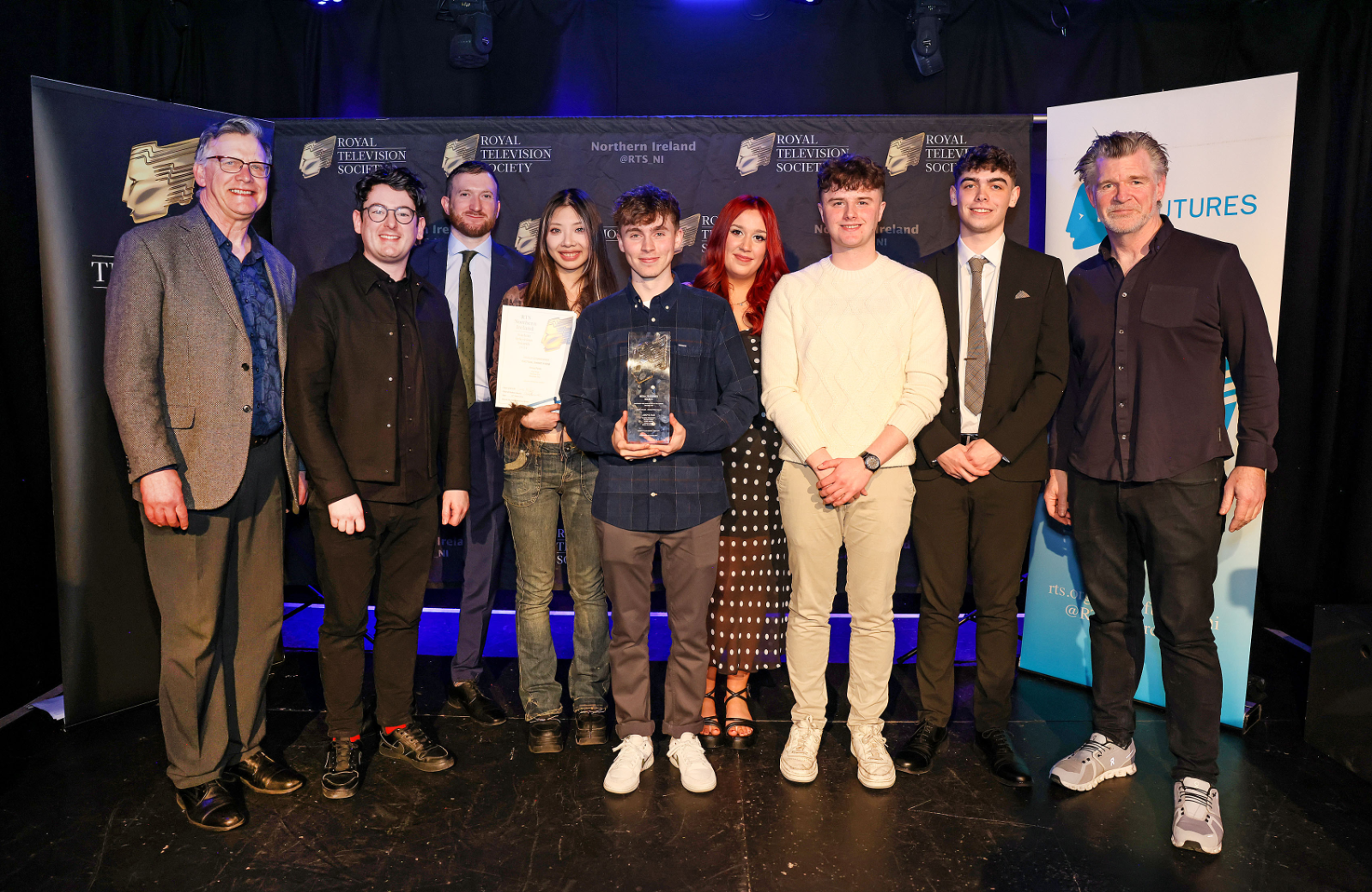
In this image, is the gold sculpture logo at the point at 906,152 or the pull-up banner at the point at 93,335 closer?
the pull-up banner at the point at 93,335

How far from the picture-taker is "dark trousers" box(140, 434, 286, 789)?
2.64m

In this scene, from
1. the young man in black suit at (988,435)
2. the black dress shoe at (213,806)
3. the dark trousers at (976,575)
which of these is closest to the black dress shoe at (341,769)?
the black dress shoe at (213,806)

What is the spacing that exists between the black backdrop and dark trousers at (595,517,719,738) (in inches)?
116

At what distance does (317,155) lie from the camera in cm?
412

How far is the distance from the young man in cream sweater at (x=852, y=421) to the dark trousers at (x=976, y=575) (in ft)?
0.51

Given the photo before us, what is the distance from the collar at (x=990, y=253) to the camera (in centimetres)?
289

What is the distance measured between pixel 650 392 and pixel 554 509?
74 cm

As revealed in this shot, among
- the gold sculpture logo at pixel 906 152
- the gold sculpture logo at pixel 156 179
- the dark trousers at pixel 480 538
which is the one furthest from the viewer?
the gold sculpture logo at pixel 906 152

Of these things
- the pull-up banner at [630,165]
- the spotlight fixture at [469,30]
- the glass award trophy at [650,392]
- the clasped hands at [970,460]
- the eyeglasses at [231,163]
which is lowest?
the clasped hands at [970,460]

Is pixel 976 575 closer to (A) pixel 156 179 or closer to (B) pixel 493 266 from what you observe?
(B) pixel 493 266

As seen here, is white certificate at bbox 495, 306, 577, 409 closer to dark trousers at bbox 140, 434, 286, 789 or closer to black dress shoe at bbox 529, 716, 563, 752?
dark trousers at bbox 140, 434, 286, 789

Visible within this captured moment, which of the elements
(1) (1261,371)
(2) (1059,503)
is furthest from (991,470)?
(1) (1261,371)

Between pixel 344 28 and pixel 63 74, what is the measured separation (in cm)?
142

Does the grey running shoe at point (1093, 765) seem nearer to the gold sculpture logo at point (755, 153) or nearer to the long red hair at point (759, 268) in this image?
the long red hair at point (759, 268)
